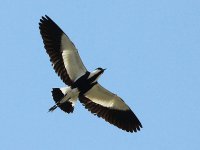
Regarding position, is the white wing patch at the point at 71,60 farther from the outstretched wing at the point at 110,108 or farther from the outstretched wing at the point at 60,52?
the outstretched wing at the point at 110,108

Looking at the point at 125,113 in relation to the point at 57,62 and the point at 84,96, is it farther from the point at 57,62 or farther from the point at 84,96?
the point at 57,62

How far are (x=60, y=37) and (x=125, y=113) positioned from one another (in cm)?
332

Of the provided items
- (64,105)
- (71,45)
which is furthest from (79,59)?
(64,105)

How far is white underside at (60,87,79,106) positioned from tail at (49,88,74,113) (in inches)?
2.7

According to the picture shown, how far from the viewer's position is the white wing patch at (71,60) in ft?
51.6

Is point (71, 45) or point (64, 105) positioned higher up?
point (71, 45)

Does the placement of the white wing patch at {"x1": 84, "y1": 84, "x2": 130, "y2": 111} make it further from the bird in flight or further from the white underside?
the white underside

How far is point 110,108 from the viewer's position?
643 inches

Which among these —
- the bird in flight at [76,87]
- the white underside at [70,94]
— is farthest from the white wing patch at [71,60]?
the white underside at [70,94]

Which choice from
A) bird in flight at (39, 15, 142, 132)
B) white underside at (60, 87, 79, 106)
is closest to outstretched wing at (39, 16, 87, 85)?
bird in flight at (39, 15, 142, 132)

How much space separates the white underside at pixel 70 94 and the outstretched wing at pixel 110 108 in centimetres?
45

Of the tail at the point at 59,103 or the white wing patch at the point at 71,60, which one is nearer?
the tail at the point at 59,103

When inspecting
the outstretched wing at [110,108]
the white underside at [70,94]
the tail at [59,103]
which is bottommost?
the tail at [59,103]

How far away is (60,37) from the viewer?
15.9 metres
